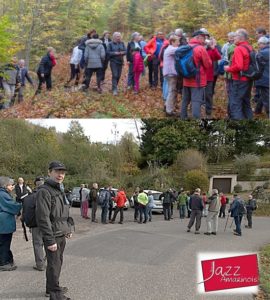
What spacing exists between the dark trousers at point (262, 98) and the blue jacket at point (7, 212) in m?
3.60

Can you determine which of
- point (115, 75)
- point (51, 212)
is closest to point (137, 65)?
point (115, 75)

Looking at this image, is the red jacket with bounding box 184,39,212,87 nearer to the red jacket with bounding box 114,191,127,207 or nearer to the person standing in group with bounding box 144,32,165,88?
the person standing in group with bounding box 144,32,165,88

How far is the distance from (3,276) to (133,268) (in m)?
1.92

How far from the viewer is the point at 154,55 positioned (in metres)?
7.70

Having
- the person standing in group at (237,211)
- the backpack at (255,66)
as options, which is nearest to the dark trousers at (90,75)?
the backpack at (255,66)

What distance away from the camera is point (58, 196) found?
5070 millimetres

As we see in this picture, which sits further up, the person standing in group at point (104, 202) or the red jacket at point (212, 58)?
the red jacket at point (212, 58)

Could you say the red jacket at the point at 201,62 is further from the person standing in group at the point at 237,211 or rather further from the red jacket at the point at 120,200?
the red jacket at the point at 120,200

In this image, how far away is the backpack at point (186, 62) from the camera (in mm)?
7021

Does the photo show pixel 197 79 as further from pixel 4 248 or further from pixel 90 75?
pixel 4 248

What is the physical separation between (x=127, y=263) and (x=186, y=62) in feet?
10.6

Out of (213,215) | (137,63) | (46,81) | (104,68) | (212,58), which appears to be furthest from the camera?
(213,215)

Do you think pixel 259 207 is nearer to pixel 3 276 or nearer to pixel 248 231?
pixel 248 231

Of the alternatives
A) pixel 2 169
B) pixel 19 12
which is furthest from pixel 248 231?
pixel 2 169
